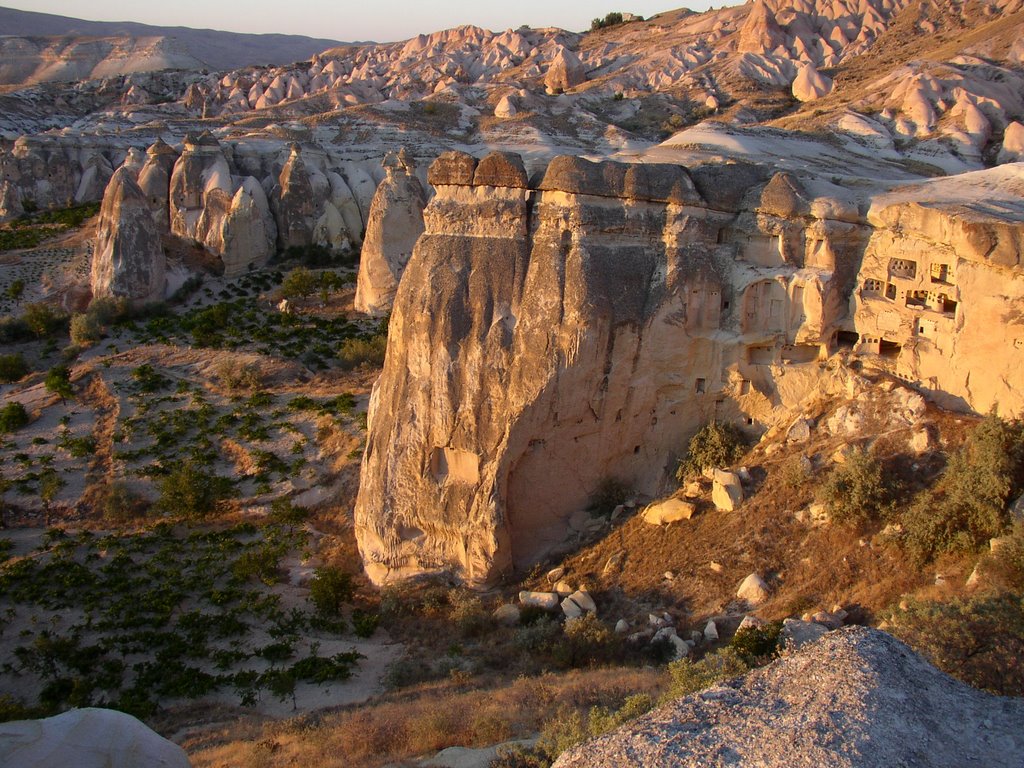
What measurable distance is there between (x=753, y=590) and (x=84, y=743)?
23.4ft

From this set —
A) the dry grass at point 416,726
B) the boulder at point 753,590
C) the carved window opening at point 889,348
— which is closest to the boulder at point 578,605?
the dry grass at point 416,726

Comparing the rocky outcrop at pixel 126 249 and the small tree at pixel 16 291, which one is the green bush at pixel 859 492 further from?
the small tree at pixel 16 291

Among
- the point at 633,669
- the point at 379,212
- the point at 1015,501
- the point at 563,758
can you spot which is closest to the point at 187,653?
the point at 633,669

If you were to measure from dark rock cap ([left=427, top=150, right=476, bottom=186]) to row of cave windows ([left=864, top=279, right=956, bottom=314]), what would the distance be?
592 centimetres

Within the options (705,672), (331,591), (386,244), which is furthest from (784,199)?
(386,244)

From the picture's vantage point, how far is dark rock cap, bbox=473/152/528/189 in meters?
11.8

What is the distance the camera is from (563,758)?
5.55 meters

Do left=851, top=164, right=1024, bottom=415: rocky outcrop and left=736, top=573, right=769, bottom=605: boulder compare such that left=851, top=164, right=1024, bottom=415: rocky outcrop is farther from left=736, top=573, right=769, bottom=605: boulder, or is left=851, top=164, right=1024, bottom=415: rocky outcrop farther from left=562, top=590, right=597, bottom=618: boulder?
left=562, top=590, right=597, bottom=618: boulder

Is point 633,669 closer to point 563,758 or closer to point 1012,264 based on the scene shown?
point 563,758

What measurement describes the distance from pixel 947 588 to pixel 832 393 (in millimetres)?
3602

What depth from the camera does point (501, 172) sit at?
1187 cm

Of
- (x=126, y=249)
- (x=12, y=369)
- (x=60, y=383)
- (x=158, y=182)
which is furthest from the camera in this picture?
(x=158, y=182)

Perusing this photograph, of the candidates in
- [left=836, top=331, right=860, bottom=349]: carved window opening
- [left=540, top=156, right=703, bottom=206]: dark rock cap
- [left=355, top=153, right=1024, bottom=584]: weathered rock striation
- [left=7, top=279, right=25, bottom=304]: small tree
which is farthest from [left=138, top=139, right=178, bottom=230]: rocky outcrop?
[left=836, top=331, right=860, bottom=349]: carved window opening

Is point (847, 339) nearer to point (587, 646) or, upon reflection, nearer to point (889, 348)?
point (889, 348)
